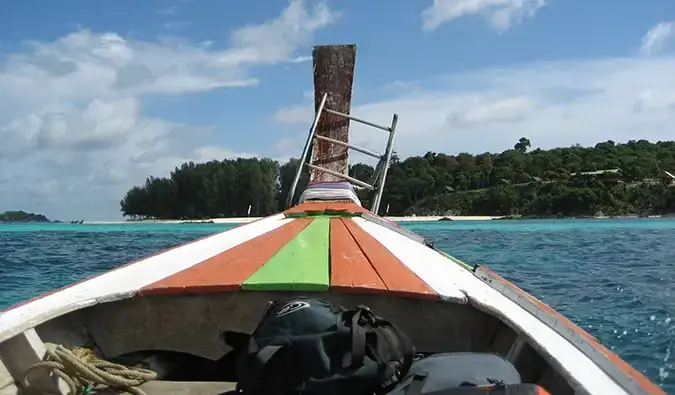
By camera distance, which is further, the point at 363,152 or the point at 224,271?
the point at 363,152

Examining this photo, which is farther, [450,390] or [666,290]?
[666,290]

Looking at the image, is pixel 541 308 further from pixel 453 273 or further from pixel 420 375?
pixel 420 375

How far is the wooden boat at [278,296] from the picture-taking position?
6.56ft

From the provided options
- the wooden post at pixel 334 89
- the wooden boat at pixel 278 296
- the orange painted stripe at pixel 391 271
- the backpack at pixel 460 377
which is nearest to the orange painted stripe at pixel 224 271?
the wooden boat at pixel 278 296

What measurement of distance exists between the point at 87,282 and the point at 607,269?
8.40 metres

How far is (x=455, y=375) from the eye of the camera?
5.09 ft

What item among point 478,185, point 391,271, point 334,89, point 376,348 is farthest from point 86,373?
point 478,185

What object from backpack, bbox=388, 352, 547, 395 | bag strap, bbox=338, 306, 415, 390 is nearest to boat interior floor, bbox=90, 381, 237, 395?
bag strap, bbox=338, 306, 415, 390

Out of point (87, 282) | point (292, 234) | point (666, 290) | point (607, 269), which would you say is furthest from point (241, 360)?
point (607, 269)

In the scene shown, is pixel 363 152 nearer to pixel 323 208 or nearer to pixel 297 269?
pixel 323 208

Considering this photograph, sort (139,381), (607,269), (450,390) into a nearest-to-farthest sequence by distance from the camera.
A: (450,390), (139,381), (607,269)

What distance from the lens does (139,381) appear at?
7.25 ft

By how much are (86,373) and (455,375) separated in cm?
120

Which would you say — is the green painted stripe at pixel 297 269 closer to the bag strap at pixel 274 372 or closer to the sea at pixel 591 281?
the bag strap at pixel 274 372
